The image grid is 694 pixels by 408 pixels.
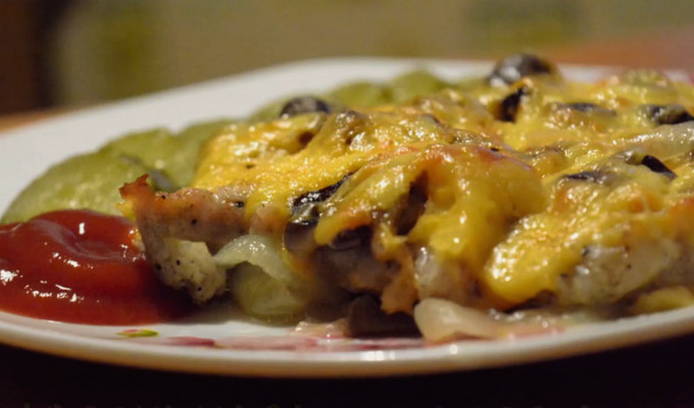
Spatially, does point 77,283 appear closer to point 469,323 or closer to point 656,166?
point 469,323

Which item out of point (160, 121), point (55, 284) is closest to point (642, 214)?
point (55, 284)

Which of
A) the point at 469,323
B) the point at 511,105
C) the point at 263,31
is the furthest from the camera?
the point at 263,31

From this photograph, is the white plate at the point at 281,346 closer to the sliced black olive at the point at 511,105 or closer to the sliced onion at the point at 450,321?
the sliced onion at the point at 450,321

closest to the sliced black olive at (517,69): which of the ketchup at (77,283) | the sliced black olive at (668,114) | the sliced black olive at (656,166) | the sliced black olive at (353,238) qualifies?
the sliced black olive at (668,114)

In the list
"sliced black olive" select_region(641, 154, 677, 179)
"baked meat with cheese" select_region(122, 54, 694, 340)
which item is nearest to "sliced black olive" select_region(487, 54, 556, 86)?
"baked meat with cheese" select_region(122, 54, 694, 340)

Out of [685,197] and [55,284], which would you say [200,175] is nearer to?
[55,284]

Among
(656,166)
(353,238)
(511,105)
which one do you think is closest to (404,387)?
Answer: (353,238)

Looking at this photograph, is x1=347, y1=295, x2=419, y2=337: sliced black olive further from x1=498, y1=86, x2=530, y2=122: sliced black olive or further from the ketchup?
x1=498, y1=86, x2=530, y2=122: sliced black olive
